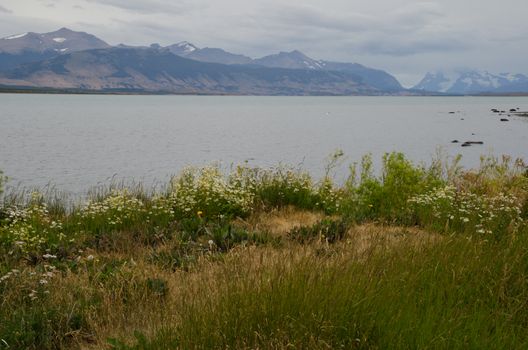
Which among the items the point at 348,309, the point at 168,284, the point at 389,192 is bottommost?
the point at 168,284

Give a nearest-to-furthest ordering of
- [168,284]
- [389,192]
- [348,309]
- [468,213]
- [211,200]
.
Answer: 1. [348,309]
2. [168,284]
3. [468,213]
4. [211,200]
5. [389,192]

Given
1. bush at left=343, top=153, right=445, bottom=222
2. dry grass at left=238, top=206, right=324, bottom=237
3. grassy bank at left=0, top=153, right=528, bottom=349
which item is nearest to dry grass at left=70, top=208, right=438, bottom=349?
grassy bank at left=0, top=153, right=528, bottom=349

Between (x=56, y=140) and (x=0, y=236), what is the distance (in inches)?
1926

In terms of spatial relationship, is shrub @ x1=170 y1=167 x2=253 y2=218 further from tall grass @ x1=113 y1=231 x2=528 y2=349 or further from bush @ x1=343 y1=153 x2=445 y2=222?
tall grass @ x1=113 y1=231 x2=528 y2=349

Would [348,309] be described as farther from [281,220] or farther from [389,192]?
[389,192]

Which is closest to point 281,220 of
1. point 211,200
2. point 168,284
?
point 211,200

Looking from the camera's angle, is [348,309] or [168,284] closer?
[348,309]

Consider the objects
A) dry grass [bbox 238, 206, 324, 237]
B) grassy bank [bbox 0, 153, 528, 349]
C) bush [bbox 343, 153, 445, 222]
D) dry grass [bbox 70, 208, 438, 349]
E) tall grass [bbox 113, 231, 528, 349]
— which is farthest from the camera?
bush [bbox 343, 153, 445, 222]

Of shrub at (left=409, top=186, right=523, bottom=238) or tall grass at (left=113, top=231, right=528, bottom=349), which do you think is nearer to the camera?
tall grass at (left=113, top=231, right=528, bottom=349)

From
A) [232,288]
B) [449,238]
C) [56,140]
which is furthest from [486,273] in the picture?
[56,140]

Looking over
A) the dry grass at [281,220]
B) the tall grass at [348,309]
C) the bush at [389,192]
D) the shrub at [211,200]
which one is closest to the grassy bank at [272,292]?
the tall grass at [348,309]

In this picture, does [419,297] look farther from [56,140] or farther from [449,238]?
[56,140]

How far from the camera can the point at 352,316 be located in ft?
14.4

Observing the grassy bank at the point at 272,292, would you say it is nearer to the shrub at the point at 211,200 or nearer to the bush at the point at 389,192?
the shrub at the point at 211,200
